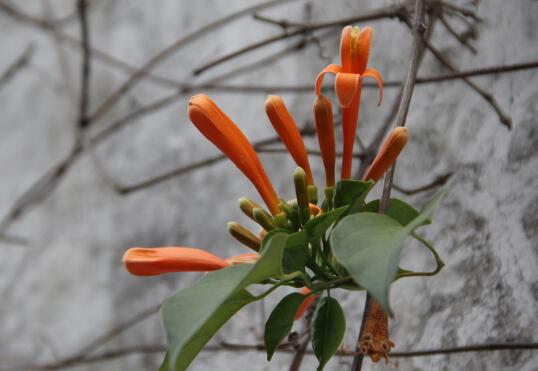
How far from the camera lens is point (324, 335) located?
602 mm

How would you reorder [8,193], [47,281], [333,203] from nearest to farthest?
[333,203] → [47,281] → [8,193]

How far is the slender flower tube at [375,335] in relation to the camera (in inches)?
22.3

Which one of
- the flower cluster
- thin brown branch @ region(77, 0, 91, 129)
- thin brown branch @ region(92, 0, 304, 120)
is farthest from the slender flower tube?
thin brown branch @ region(77, 0, 91, 129)

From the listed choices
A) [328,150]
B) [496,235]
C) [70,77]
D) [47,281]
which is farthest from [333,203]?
[70,77]

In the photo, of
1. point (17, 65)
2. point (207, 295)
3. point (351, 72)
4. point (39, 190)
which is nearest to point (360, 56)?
point (351, 72)

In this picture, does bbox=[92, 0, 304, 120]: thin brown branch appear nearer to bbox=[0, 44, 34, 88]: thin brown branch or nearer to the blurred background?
the blurred background

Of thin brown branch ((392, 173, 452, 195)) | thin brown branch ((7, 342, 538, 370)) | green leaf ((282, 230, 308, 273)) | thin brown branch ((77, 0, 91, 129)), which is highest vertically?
thin brown branch ((77, 0, 91, 129))

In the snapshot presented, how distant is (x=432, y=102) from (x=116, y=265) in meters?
0.71

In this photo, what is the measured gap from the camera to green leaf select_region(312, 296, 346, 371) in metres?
0.59

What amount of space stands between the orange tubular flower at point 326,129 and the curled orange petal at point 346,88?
3 centimetres

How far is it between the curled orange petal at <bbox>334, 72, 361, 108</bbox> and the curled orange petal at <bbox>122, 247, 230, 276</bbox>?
0.16m

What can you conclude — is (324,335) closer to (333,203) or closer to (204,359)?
(333,203)

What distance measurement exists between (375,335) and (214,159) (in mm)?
666

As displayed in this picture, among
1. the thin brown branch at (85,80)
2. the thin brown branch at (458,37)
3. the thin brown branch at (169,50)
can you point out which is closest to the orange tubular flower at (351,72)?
the thin brown branch at (458,37)
